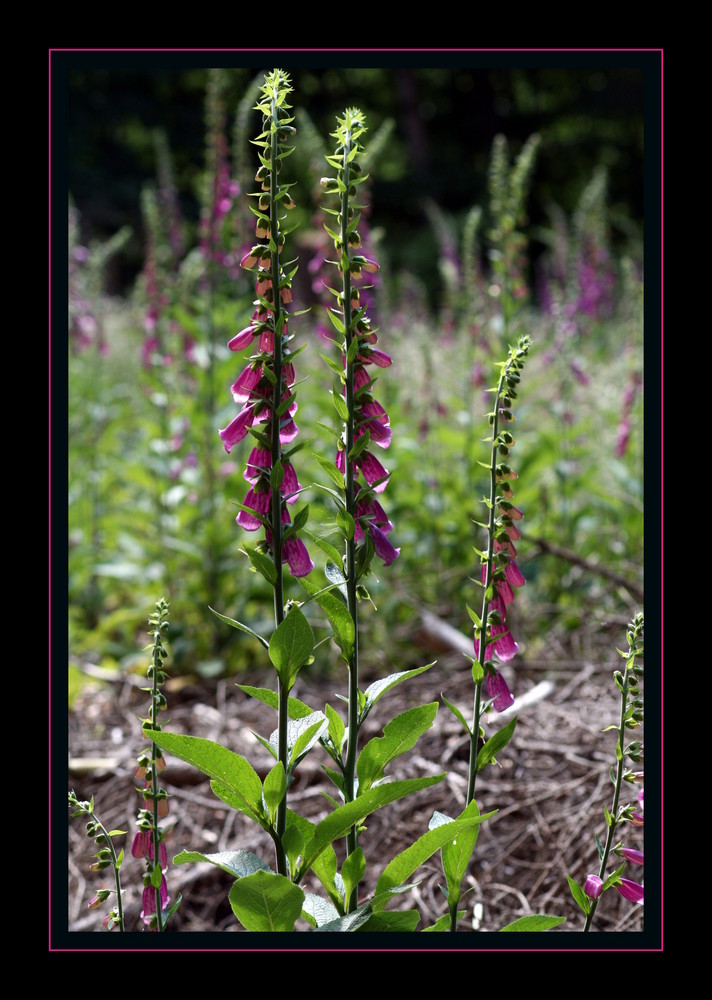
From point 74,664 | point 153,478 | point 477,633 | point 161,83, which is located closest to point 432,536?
point 153,478

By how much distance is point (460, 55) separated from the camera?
65.4 inches

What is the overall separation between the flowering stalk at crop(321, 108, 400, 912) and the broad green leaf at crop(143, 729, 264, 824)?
156 millimetres

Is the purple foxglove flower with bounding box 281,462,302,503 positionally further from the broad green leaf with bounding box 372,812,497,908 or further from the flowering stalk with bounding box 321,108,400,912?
the broad green leaf with bounding box 372,812,497,908

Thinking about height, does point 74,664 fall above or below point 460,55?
below

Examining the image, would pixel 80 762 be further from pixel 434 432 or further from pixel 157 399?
pixel 434 432

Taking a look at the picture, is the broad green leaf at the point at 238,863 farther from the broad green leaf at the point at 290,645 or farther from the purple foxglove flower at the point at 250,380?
the purple foxglove flower at the point at 250,380

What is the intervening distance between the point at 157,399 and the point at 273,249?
3.45 metres

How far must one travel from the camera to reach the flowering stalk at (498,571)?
1546 millimetres

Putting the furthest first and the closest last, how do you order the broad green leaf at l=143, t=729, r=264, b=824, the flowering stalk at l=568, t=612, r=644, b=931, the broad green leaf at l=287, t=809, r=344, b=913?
the flowering stalk at l=568, t=612, r=644, b=931
the broad green leaf at l=287, t=809, r=344, b=913
the broad green leaf at l=143, t=729, r=264, b=824

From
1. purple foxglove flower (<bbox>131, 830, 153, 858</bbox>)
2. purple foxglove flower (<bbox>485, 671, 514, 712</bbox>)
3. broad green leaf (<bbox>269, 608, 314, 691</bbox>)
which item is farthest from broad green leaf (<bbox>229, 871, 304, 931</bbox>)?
purple foxglove flower (<bbox>485, 671, 514, 712</bbox>)

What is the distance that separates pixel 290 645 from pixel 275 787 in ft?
0.74

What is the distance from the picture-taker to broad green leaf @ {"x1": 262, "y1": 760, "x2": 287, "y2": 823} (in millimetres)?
1312

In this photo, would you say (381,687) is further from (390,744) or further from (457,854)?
Result: (457,854)

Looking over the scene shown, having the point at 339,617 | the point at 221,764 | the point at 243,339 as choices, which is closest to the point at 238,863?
the point at 221,764
